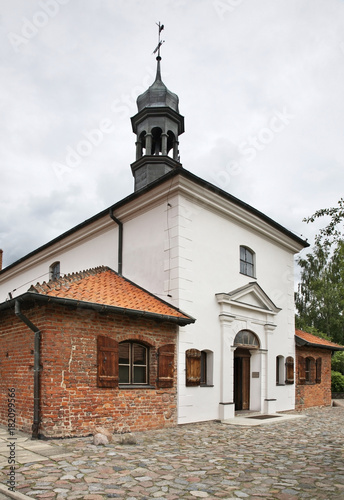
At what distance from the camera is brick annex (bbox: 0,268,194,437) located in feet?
27.9

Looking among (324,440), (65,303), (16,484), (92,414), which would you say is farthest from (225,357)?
(16,484)

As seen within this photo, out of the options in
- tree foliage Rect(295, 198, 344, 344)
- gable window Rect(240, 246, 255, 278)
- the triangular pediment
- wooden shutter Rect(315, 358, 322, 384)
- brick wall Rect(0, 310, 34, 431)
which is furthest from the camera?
tree foliage Rect(295, 198, 344, 344)

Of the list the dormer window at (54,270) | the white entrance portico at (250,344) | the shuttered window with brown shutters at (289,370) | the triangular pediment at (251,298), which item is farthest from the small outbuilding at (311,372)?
the dormer window at (54,270)

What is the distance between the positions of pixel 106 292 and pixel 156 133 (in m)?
6.92

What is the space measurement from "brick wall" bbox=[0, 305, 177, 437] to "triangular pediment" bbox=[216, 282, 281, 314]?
2.95 meters

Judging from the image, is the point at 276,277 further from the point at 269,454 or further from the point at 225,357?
the point at 269,454

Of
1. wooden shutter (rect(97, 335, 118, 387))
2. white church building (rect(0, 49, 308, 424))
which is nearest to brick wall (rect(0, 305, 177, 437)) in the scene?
wooden shutter (rect(97, 335, 118, 387))

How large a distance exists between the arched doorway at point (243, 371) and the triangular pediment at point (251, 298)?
93 centimetres

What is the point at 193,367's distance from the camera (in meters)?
11.2

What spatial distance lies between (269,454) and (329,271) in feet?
86.9

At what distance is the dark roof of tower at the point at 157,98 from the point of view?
15.3m

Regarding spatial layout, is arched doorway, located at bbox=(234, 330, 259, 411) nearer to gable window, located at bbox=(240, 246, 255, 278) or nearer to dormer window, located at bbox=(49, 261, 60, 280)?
gable window, located at bbox=(240, 246, 255, 278)

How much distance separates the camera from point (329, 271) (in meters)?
31.8

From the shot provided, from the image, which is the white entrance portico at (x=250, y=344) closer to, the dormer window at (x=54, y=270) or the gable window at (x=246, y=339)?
the gable window at (x=246, y=339)
